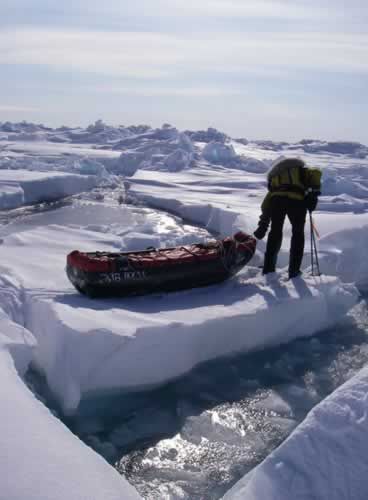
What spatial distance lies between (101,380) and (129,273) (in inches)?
38.4

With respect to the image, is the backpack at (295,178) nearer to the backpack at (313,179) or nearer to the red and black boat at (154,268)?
the backpack at (313,179)

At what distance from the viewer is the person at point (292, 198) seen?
4.61 meters

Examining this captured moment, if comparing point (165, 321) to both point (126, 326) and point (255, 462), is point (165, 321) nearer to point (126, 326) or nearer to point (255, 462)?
point (126, 326)

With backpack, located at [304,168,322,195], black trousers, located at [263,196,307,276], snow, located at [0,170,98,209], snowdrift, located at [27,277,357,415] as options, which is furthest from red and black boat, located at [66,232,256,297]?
snow, located at [0,170,98,209]

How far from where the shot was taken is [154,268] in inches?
165

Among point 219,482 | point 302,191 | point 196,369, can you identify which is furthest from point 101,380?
point 302,191

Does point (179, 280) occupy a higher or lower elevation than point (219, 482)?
higher

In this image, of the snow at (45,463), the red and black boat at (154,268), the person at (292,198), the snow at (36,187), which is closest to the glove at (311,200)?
the person at (292,198)

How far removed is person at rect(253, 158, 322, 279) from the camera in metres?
4.61

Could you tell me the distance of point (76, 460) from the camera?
2.01 meters

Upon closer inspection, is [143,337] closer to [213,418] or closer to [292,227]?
[213,418]

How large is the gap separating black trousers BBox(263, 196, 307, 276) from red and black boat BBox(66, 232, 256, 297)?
0.27 meters

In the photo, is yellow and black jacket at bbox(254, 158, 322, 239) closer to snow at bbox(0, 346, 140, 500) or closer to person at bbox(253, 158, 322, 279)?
person at bbox(253, 158, 322, 279)

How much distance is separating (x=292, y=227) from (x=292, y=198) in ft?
0.95
